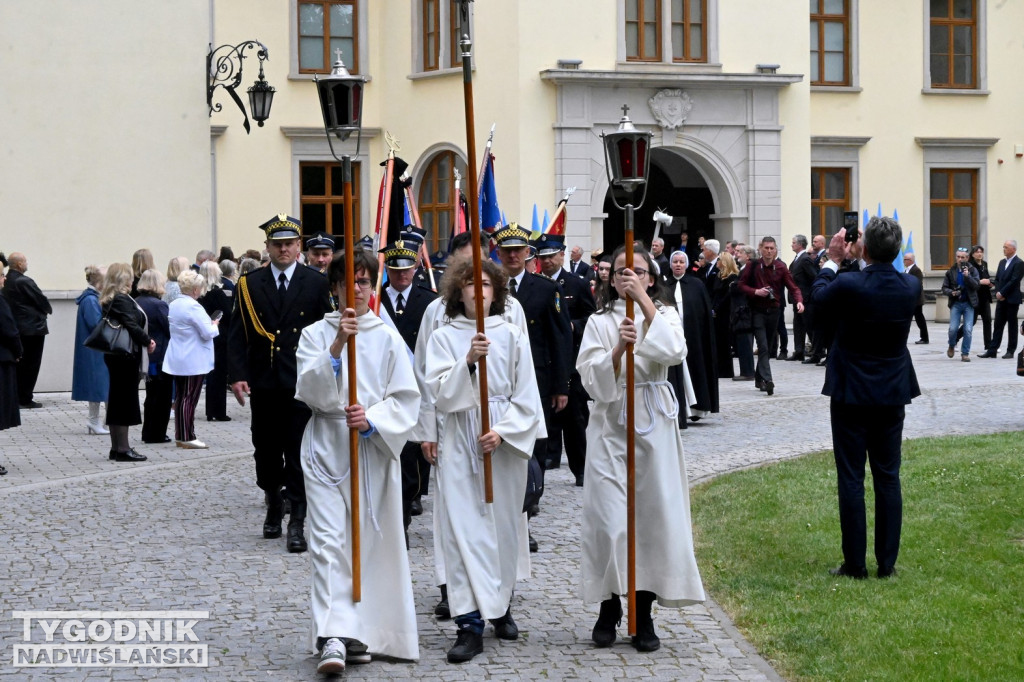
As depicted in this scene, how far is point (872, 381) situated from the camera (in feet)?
25.1

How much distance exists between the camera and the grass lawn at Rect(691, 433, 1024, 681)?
20.9ft

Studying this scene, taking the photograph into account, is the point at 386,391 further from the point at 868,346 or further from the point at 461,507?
the point at 868,346

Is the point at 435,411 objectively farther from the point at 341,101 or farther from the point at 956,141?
the point at 956,141

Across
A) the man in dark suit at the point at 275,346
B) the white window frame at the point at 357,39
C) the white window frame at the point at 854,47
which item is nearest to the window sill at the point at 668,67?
the white window frame at the point at 854,47

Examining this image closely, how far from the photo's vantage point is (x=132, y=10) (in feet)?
63.8

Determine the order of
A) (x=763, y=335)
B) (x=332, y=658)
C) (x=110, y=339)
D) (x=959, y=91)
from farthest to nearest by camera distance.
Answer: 1. (x=959, y=91)
2. (x=763, y=335)
3. (x=110, y=339)
4. (x=332, y=658)

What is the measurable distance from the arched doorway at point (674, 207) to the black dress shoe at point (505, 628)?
2324 centimetres

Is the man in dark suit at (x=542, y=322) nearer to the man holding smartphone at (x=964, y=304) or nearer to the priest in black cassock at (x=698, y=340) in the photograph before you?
the priest in black cassock at (x=698, y=340)

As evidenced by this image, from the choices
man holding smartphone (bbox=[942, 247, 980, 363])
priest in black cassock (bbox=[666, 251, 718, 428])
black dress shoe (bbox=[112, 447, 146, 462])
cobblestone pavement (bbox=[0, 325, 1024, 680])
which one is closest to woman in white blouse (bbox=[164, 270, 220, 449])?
cobblestone pavement (bbox=[0, 325, 1024, 680])

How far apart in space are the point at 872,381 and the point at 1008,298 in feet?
49.1

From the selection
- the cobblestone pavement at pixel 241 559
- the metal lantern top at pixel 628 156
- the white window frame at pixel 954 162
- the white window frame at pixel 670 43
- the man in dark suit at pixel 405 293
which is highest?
the white window frame at pixel 670 43

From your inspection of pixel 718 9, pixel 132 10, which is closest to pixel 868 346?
pixel 132 10

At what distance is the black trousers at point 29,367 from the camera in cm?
1725

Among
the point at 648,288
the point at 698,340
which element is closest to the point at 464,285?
the point at 648,288
